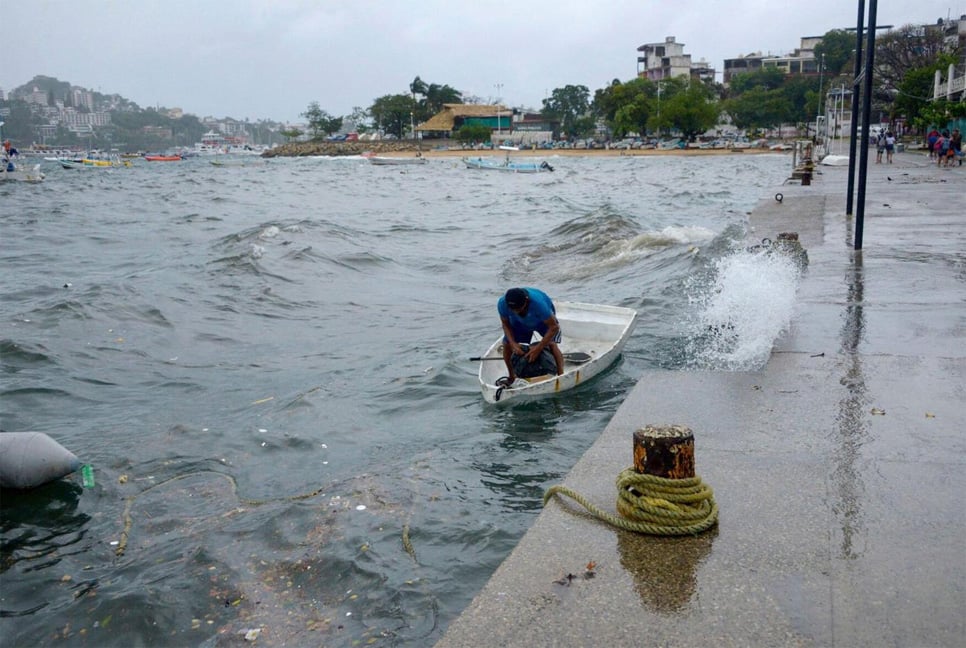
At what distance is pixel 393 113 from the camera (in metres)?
145

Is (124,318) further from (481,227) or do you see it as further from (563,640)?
(481,227)

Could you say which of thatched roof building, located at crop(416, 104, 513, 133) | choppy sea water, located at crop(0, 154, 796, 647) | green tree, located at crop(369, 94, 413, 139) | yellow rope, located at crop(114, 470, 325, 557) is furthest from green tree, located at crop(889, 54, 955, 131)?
green tree, located at crop(369, 94, 413, 139)

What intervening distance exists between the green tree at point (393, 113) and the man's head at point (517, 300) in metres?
141

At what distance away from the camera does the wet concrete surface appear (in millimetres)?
3355

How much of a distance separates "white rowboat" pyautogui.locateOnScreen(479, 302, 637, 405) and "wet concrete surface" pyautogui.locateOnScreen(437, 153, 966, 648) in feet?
5.94

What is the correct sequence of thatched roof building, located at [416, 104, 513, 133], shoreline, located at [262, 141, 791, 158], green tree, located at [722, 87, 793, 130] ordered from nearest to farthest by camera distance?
1. shoreline, located at [262, 141, 791, 158]
2. green tree, located at [722, 87, 793, 130]
3. thatched roof building, located at [416, 104, 513, 133]

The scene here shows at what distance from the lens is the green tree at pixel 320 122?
536 ft

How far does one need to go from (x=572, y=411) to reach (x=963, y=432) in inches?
148

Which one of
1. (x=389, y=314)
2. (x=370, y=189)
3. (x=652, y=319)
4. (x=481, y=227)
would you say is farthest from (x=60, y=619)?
(x=370, y=189)

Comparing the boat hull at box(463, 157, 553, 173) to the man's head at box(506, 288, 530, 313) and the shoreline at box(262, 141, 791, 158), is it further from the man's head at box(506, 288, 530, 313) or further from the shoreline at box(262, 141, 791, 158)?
the man's head at box(506, 288, 530, 313)

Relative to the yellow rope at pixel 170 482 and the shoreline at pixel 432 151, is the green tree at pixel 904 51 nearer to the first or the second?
the shoreline at pixel 432 151

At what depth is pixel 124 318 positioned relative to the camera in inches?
554

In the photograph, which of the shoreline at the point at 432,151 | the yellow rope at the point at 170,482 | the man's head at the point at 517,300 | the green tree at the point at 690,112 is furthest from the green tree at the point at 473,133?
the yellow rope at the point at 170,482

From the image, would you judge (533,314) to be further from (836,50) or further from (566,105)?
(566,105)
